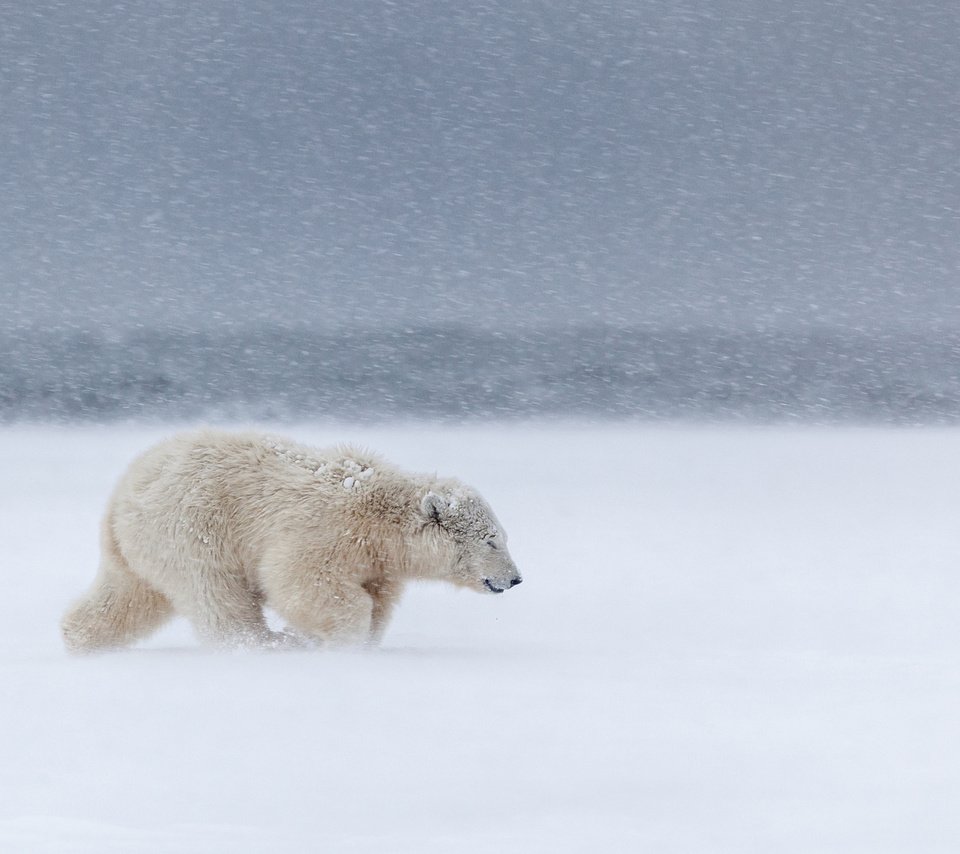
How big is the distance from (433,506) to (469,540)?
26cm

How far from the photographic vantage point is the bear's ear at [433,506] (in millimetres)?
6801

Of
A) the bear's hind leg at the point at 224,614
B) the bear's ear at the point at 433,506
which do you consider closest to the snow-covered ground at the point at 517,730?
the bear's hind leg at the point at 224,614

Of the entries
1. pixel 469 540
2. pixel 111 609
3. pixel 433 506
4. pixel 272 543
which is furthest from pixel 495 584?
pixel 111 609

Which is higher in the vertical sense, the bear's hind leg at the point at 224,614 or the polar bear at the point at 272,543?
the polar bear at the point at 272,543

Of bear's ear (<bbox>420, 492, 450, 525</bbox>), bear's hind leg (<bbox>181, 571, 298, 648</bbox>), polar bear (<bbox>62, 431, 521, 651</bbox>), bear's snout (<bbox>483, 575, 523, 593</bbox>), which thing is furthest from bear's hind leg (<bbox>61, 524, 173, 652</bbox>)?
bear's snout (<bbox>483, 575, 523, 593</bbox>)

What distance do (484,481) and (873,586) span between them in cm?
753

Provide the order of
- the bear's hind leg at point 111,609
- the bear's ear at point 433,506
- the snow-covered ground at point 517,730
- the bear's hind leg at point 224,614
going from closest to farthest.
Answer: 1. the snow-covered ground at point 517,730
2. the bear's hind leg at point 224,614
3. the bear's ear at point 433,506
4. the bear's hind leg at point 111,609

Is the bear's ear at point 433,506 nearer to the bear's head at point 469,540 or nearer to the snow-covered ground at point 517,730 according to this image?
the bear's head at point 469,540

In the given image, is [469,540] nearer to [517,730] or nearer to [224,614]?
[224,614]

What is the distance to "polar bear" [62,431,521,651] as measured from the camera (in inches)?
256

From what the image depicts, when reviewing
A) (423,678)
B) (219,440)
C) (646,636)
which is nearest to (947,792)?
(423,678)

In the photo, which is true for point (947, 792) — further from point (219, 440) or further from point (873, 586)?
point (873, 586)

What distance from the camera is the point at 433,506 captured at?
6828 mm

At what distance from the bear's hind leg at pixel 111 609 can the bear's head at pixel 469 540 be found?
1516 mm
